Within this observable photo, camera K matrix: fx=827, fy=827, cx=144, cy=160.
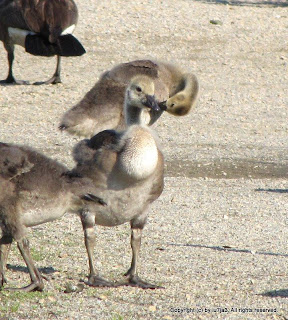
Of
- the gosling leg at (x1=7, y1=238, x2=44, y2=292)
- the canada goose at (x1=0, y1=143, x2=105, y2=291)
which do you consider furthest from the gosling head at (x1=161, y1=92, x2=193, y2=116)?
the gosling leg at (x1=7, y1=238, x2=44, y2=292)

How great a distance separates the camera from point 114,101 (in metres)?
8.37

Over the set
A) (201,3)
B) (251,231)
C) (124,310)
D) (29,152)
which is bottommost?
(201,3)

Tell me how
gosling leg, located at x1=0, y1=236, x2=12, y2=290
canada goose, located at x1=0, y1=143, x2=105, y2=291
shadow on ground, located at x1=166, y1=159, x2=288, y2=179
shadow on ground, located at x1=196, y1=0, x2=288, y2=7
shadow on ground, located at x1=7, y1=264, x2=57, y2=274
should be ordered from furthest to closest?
1. shadow on ground, located at x1=196, y1=0, x2=288, y2=7
2. shadow on ground, located at x1=166, y1=159, x2=288, y2=179
3. shadow on ground, located at x1=7, y1=264, x2=57, y2=274
4. gosling leg, located at x1=0, y1=236, x2=12, y2=290
5. canada goose, located at x1=0, y1=143, x2=105, y2=291

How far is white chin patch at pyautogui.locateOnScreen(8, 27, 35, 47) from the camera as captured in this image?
13836 mm

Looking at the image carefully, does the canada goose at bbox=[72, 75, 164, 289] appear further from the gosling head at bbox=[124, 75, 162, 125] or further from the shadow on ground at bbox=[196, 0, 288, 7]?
the shadow on ground at bbox=[196, 0, 288, 7]

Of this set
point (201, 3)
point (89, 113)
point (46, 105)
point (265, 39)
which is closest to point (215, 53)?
point (265, 39)

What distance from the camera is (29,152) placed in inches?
236

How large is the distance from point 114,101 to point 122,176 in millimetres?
2543

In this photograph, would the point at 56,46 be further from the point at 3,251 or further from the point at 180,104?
the point at 3,251

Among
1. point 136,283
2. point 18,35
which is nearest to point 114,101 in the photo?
point 136,283

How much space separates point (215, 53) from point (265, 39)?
1694 mm

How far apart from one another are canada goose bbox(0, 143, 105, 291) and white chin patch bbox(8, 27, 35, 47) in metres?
8.10

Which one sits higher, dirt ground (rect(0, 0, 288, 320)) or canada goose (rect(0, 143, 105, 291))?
canada goose (rect(0, 143, 105, 291))

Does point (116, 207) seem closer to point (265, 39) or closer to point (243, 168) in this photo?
point (243, 168)
